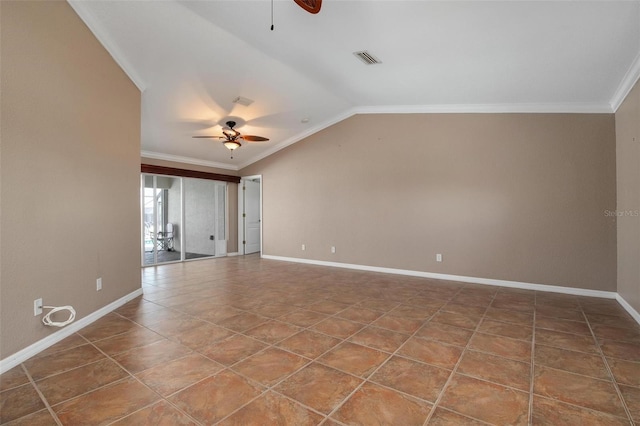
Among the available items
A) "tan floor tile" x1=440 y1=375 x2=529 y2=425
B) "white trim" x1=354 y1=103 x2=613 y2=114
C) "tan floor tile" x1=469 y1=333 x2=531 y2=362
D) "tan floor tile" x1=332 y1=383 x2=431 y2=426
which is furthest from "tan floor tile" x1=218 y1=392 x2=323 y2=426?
"white trim" x1=354 y1=103 x2=613 y2=114

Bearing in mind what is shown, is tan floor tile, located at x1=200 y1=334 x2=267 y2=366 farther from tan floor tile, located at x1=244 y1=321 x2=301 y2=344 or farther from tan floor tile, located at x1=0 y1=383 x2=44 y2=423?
tan floor tile, located at x1=0 y1=383 x2=44 y2=423

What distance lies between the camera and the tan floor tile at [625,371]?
198 centimetres

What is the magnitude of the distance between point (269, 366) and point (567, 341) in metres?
2.58

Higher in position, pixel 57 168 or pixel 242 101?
pixel 242 101

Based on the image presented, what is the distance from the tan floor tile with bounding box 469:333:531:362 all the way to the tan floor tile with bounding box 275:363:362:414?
1.22 metres

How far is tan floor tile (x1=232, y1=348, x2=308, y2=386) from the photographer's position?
6.51ft

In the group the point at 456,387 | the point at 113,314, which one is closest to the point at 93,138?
the point at 113,314

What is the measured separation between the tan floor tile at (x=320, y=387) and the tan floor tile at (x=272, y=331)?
595mm

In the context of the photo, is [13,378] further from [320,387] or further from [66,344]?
[320,387]

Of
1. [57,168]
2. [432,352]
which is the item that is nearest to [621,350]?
[432,352]

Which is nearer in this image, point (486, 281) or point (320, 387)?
point (320, 387)

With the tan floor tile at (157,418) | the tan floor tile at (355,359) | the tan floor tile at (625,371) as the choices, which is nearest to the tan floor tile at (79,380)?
the tan floor tile at (157,418)

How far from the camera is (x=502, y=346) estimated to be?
8.20 feet

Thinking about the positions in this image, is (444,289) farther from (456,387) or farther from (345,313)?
(456,387)
